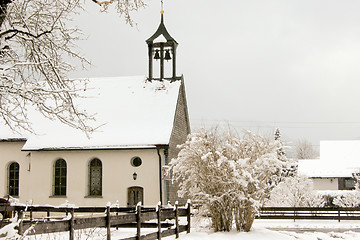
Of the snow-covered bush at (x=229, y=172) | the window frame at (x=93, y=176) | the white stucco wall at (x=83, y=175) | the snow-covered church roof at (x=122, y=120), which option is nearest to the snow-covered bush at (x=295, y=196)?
the white stucco wall at (x=83, y=175)

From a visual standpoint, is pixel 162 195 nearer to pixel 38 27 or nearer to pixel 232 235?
pixel 232 235

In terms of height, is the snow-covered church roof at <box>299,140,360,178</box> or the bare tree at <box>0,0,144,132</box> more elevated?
the bare tree at <box>0,0,144,132</box>

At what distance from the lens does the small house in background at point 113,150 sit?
26.9 meters

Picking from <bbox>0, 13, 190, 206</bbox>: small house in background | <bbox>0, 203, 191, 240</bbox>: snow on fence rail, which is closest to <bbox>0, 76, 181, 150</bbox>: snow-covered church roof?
<bbox>0, 13, 190, 206</bbox>: small house in background

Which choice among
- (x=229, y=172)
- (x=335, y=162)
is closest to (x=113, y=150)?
(x=229, y=172)

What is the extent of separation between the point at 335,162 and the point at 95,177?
3275cm

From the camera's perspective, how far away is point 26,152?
29250mm

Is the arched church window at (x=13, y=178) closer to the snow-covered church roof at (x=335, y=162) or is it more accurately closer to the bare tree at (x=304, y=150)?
the snow-covered church roof at (x=335, y=162)

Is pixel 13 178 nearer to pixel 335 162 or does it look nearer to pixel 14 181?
pixel 14 181

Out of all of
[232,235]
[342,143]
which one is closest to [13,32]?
[232,235]

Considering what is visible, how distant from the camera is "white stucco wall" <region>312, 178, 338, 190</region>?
50.1 meters

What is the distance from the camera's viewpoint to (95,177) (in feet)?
91.6

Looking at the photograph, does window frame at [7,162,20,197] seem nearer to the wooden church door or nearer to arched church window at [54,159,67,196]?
arched church window at [54,159,67,196]

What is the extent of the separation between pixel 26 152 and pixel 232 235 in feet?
60.2
